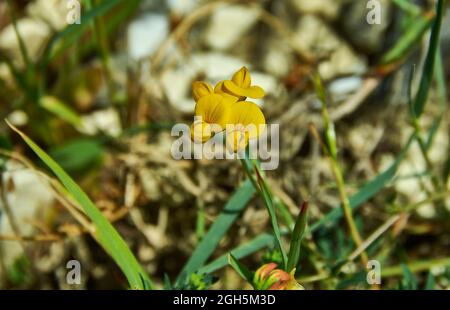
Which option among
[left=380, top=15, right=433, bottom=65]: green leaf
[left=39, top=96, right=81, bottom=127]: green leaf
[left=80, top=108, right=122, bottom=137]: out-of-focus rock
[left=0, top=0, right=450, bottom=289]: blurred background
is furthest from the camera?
[left=80, top=108, right=122, bottom=137]: out-of-focus rock

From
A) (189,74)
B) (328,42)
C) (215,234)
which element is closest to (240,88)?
(215,234)

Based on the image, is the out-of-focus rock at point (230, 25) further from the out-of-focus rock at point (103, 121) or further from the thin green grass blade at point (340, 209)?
the thin green grass blade at point (340, 209)

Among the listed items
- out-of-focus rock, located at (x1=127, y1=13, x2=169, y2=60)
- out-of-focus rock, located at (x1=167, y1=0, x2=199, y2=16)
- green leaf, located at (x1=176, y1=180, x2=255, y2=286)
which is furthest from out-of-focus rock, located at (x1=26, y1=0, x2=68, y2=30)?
green leaf, located at (x1=176, y1=180, x2=255, y2=286)

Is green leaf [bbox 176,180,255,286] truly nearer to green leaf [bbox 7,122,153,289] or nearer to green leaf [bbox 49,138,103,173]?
green leaf [bbox 7,122,153,289]

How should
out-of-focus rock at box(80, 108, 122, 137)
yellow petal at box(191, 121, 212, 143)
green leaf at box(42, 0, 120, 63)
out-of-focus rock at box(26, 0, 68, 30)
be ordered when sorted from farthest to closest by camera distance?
out-of-focus rock at box(26, 0, 68, 30) < out-of-focus rock at box(80, 108, 122, 137) < green leaf at box(42, 0, 120, 63) < yellow petal at box(191, 121, 212, 143)

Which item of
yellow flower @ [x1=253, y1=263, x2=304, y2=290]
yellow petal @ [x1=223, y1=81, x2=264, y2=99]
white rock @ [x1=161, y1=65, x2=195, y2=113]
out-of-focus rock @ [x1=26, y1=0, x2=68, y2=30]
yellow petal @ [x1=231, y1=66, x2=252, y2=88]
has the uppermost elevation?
out-of-focus rock @ [x1=26, y1=0, x2=68, y2=30]

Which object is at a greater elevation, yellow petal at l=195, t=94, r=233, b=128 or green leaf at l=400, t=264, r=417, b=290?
yellow petal at l=195, t=94, r=233, b=128

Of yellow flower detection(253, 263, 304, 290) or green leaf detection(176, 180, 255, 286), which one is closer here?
yellow flower detection(253, 263, 304, 290)
